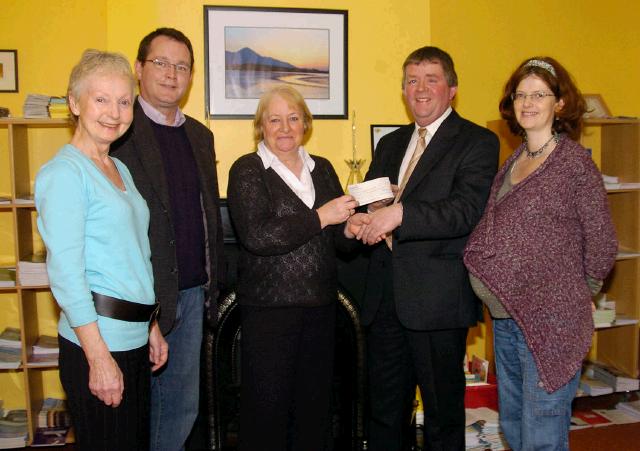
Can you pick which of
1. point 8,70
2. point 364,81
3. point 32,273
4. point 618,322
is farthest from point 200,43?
point 618,322

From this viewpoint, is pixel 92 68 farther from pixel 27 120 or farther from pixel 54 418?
pixel 54 418

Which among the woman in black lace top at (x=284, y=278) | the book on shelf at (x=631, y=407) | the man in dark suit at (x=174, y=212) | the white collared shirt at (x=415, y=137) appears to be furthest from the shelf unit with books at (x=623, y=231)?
the man in dark suit at (x=174, y=212)

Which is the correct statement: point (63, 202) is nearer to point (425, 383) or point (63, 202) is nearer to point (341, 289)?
point (425, 383)

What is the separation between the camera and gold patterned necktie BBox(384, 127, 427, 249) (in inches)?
95.2

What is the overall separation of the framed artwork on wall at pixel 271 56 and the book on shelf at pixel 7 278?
1.26m

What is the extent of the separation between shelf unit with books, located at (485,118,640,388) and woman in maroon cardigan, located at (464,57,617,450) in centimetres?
144

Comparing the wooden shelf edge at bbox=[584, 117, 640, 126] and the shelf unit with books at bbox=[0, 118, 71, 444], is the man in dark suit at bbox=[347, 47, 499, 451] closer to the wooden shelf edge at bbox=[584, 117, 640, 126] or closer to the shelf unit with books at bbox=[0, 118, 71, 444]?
the wooden shelf edge at bbox=[584, 117, 640, 126]

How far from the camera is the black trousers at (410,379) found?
233 cm

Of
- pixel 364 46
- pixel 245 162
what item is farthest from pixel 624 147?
pixel 245 162

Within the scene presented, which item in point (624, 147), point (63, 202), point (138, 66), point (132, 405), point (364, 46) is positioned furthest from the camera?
point (624, 147)

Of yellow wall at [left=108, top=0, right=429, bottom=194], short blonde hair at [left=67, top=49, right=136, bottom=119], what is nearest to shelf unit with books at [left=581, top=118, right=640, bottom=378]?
yellow wall at [left=108, top=0, right=429, bottom=194]

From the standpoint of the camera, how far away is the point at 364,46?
3.37 metres

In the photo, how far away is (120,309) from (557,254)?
4.33ft

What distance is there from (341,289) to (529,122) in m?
1.37
